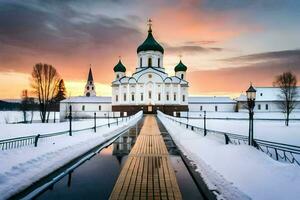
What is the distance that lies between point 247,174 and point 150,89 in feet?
213

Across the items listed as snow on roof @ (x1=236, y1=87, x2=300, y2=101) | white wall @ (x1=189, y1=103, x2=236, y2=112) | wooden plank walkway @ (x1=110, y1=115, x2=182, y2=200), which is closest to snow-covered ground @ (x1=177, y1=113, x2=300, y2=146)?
wooden plank walkway @ (x1=110, y1=115, x2=182, y2=200)

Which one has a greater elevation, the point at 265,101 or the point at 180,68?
the point at 180,68

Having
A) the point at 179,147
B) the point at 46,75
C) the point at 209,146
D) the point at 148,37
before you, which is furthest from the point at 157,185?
the point at 148,37

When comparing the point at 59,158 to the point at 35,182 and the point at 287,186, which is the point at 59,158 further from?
the point at 287,186

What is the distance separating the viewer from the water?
721cm

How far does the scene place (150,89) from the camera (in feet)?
238

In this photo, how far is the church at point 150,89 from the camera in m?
72.3

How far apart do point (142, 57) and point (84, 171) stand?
67835 mm

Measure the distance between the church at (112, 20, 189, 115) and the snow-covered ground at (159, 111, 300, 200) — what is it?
60.6 m

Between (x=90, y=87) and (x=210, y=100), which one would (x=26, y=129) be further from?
(x=90, y=87)

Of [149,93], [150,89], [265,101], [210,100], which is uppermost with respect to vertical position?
[150,89]

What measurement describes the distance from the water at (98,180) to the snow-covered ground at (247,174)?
0.70 meters

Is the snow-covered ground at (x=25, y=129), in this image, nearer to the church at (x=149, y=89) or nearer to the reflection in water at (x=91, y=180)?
the reflection in water at (x=91, y=180)

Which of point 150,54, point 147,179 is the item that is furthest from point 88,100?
point 147,179
